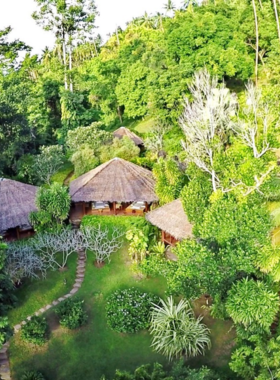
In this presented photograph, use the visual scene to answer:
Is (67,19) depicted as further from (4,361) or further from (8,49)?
(4,361)

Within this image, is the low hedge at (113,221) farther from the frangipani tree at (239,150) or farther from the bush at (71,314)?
the bush at (71,314)

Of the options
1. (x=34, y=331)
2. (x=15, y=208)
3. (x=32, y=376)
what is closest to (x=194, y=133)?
(x=15, y=208)

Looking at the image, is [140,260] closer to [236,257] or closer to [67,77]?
[236,257]

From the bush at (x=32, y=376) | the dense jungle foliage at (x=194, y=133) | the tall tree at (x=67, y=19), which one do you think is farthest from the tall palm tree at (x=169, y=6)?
the bush at (x=32, y=376)

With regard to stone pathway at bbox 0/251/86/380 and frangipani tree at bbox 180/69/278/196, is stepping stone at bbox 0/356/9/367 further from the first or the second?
frangipani tree at bbox 180/69/278/196

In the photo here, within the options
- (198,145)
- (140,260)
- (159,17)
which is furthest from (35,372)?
(159,17)

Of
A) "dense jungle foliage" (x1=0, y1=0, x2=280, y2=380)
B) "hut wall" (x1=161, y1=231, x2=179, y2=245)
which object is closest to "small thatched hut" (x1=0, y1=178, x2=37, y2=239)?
"dense jungle foliage" (x1=0, y1=0, x2=280, y2=380)
